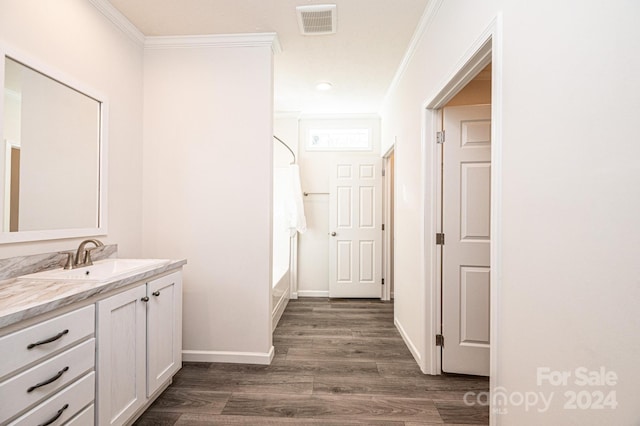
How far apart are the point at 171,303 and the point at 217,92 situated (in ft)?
5.55

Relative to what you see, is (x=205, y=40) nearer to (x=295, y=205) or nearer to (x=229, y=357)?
(x=295, y=205)

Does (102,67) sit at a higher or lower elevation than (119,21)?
lower

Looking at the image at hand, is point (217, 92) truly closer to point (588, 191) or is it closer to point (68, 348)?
point (68, 348)

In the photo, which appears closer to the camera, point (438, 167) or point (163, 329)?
point (163, 329)

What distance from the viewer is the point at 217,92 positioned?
7.66 ft

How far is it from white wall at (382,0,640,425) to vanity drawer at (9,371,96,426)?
1.83m

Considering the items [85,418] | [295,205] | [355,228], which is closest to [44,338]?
[85,418]

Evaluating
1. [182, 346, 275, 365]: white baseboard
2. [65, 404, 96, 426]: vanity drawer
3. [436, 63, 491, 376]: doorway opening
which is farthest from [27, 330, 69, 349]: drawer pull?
[436, 63, 491, 376]: doorway opening

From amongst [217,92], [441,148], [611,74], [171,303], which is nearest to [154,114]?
[217,92]

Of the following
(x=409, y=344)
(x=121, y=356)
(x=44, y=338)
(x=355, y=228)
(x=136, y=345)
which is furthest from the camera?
(x=355, y=228)

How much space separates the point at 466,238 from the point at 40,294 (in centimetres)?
248

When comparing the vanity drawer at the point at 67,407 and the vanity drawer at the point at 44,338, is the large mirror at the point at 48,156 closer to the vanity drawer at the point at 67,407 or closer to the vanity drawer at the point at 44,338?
the vanity drawer at the point at 44,338

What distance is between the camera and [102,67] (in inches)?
77.6

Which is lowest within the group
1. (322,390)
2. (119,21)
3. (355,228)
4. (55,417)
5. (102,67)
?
(322,390)
